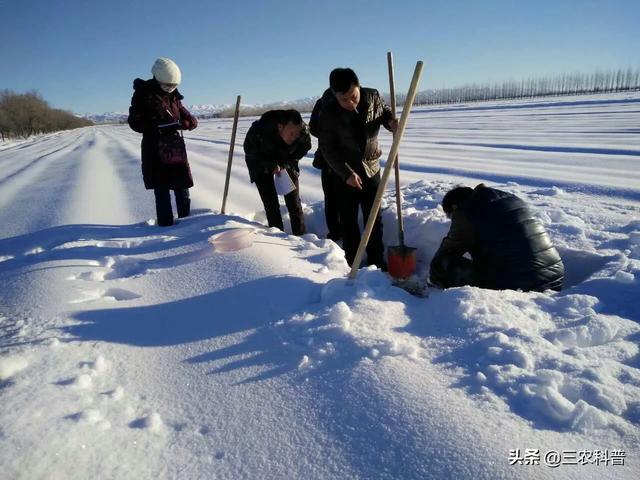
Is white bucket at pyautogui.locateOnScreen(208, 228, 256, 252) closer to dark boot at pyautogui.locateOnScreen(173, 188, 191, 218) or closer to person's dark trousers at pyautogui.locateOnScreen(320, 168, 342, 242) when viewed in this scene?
person's dark trousers at pyautogui.locateOnScreen(320, 168, 342, 242)

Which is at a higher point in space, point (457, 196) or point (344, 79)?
point (344, 79)

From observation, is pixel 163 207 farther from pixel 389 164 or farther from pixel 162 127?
pixel 389 164

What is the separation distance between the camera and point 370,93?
8.19 ft

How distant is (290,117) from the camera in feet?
9.40

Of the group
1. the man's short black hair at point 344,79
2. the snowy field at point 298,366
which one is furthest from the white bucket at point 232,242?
the man's short black hair at point 344,79

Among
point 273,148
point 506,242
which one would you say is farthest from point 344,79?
point 506,242

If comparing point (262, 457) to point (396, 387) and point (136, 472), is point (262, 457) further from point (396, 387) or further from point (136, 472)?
point (396, 387)

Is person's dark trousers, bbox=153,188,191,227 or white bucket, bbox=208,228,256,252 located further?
person's dark trousers, bbox=153,188,191,227

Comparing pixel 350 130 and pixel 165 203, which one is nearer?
pixel 350 130

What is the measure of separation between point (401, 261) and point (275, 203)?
44.8 inches

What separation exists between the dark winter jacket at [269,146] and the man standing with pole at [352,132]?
1.75 ft

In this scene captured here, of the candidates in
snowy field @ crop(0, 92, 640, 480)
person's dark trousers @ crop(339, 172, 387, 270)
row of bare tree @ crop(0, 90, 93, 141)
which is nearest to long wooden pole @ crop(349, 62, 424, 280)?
snowy field @ crop(0, 92, 640, 480)

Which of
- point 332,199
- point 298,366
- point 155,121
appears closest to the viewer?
point 298,366

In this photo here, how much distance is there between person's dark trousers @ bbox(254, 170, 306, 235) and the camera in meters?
3.09
